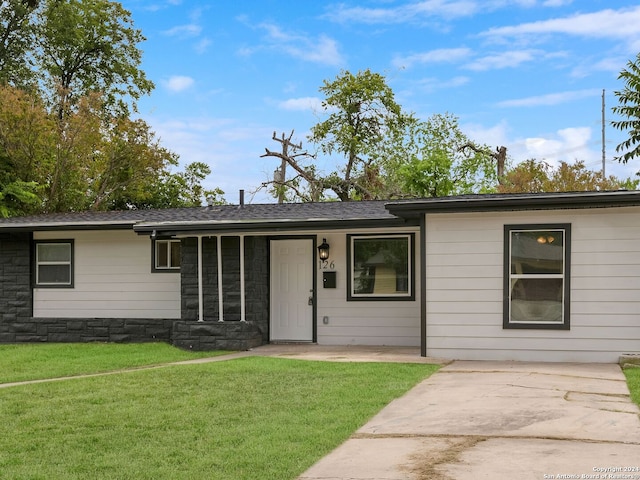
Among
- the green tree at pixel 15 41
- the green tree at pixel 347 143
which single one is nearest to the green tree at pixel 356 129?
the green tree at pixel 347 143

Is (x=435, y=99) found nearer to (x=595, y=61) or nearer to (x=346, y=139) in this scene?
(x=346, y=139)

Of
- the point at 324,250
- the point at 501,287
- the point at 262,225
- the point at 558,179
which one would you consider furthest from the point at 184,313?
the point at 558,179

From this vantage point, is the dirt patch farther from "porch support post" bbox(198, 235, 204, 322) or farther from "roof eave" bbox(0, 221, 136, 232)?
"roof eave" bbox(0, 221, 136, 232)

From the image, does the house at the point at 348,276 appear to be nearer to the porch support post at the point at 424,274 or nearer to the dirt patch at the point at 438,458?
the porch support post at the point at 424,274

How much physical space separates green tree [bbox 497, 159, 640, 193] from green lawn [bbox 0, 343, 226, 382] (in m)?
21.5

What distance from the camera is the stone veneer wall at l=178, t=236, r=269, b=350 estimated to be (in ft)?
43.0

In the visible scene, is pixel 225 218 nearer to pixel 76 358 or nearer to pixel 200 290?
pixel 200 290

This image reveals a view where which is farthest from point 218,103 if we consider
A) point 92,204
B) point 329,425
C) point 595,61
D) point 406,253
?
point 329,425

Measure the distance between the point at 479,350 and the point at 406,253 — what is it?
2.73 metres

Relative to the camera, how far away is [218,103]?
28391mm

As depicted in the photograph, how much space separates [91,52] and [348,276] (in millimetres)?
24178

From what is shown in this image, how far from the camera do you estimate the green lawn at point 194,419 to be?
5340mm

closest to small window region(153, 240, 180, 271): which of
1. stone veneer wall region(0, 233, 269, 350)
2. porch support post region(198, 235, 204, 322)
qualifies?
stone veneer wall region(0, 233, 269, 350)

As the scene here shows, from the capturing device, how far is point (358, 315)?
13.4 meters
